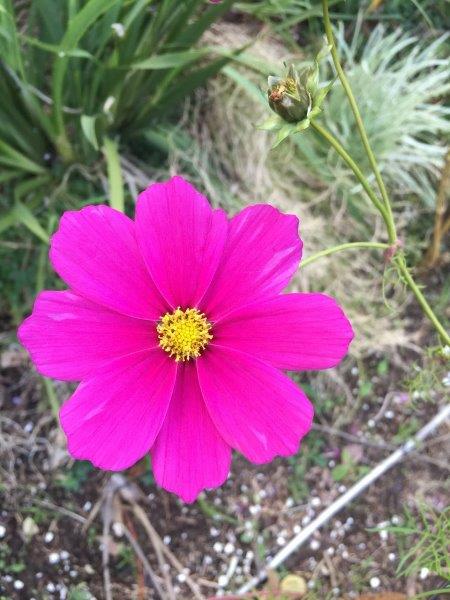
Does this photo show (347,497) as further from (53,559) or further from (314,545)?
(53,559)

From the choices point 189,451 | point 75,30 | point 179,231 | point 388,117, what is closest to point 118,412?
point 189,451

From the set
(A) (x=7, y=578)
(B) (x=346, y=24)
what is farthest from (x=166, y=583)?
(B) (x=346, y=24)

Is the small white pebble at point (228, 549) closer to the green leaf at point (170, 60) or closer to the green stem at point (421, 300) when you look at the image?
the green stem at point (421, 300)

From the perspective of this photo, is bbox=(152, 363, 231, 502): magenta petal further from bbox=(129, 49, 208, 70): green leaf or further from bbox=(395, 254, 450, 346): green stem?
bbox=(129, 49, 208, 70): green leaf

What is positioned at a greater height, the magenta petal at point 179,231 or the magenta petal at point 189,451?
the magenta petal at point 179,231

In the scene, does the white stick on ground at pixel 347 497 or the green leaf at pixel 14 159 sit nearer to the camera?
the green leaf at pixel 14 159

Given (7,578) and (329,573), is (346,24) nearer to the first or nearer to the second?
(329,573)

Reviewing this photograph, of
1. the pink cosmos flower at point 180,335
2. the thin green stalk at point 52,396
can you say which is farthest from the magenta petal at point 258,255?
the thin green stalk at point 52,396
